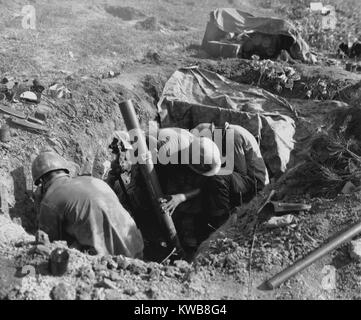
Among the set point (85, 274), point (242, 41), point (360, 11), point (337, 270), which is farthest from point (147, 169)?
point (360, 11)

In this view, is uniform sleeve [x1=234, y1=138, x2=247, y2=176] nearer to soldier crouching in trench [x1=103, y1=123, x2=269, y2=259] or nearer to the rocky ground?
soldier crouching in trench [x1=103, y1=123, x2=269, y2=259]

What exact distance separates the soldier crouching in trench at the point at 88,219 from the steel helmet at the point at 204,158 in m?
1.11

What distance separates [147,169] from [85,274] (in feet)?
5.96

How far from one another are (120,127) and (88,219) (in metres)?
3.08

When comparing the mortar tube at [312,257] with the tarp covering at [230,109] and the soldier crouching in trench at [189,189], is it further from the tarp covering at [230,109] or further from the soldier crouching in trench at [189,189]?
the tarp covering at [230,109]

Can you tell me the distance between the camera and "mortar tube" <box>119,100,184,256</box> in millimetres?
5508

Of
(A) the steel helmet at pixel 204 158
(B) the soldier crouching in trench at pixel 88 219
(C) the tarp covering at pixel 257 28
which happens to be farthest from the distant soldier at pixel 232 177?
(C) the tarp covering at pixel 257 28

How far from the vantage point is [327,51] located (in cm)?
1115

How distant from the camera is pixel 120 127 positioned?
7.54 m

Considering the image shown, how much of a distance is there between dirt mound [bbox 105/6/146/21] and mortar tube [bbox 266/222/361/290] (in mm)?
11324

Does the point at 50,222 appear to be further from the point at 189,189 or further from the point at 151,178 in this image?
the point at 189,189

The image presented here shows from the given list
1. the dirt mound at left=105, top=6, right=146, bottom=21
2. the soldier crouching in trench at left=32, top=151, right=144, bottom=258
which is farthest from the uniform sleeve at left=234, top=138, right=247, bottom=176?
the dirt mound at left=105, top=6, right=146, bottom=21

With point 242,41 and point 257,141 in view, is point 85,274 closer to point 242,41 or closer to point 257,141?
point 257,141

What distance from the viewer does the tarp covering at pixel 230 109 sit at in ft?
24.2
